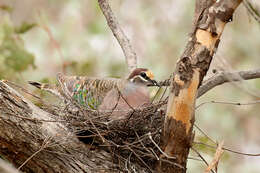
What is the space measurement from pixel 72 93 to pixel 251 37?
551 centimetres

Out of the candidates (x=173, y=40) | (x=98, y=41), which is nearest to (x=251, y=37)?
(x=173, y=40)

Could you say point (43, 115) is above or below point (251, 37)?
below

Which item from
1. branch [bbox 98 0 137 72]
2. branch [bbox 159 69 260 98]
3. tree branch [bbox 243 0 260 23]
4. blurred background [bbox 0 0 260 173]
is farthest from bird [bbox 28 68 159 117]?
blurred background [bbox 0 0 260 173]

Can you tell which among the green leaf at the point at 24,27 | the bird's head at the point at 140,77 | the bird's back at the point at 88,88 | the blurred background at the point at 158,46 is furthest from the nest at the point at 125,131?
the blurred background at the point at 158,46

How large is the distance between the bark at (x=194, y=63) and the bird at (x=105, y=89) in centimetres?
109

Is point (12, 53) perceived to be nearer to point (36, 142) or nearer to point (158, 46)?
point (36, 142)

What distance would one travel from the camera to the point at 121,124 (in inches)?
157

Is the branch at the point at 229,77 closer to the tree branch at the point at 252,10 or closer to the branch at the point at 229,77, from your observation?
the branch at the point at 229,77

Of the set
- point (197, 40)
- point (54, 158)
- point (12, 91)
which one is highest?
point (197, 40)

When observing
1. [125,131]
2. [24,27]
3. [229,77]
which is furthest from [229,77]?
[24,27]

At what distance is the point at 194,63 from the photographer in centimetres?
324

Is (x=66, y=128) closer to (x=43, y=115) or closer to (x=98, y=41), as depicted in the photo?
(x=43, y=115)

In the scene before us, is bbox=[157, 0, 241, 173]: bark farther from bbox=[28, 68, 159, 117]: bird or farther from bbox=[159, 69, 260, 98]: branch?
bbox=[28, 68, 159, 117]: bird

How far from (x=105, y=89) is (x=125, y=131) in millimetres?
840
